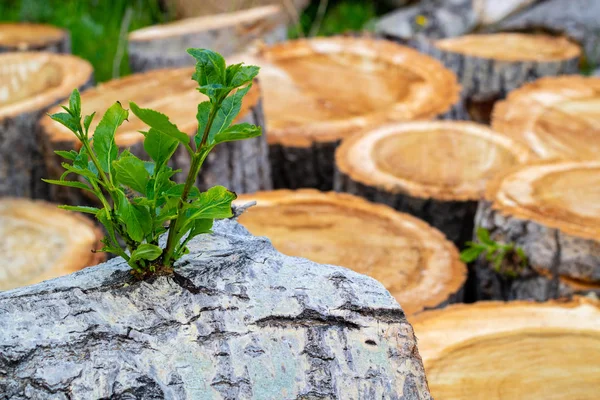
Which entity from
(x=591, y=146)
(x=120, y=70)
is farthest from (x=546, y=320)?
(x=120, y=70)

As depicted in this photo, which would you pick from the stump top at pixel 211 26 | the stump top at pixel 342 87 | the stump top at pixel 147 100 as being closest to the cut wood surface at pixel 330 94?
the stump top at pixel 342 87

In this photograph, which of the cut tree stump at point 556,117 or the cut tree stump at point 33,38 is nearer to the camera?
the cut tree stump at point 556,117

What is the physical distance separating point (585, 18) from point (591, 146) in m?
2.38

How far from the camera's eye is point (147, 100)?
10.2ft

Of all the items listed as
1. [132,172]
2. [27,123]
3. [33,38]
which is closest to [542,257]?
[132,172]

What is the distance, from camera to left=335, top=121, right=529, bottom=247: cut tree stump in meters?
2.58

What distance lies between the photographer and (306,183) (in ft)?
10.7

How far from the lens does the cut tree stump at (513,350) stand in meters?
1.44

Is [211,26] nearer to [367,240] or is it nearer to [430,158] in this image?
[430,158]

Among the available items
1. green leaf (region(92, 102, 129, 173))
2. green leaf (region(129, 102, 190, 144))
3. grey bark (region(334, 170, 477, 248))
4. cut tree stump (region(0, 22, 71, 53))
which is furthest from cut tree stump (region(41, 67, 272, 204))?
cut tree stump (region(0, 22, 71, 53))

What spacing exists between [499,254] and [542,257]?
0.46 ft

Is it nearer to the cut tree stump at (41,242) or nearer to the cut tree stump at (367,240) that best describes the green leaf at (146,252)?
the cut tree stump at (367,240)

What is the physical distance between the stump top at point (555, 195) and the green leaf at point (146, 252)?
53.6 inches

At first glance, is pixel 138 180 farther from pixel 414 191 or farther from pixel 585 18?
pixel 585 18
